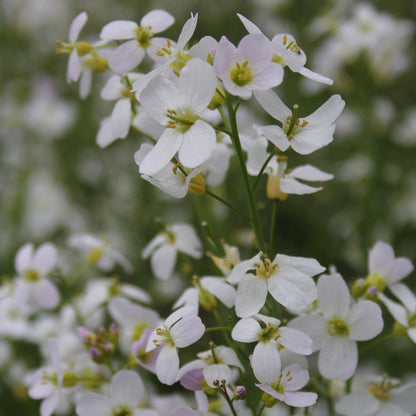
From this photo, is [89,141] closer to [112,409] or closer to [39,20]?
[39,20]

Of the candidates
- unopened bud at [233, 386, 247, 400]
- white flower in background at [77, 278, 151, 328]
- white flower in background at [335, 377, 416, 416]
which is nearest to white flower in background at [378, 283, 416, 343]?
white flower in background at [335, 377, 416, 416]

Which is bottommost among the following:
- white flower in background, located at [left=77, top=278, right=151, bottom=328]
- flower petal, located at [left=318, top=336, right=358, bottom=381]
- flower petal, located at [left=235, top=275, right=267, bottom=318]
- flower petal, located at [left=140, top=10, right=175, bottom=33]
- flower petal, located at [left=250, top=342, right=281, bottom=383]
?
white flower in background, located at [left=77, top=278, right=151, bottom=328]

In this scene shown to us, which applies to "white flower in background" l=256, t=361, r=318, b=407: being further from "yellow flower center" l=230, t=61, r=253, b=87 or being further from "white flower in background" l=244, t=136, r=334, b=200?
"yellow flower center" l=230, t=61, r=253, b=87

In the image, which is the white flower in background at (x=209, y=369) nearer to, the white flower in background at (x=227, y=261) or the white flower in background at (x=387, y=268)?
the white flower in background at (x=227, y=261)

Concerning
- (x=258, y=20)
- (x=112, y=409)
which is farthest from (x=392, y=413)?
(x=258, y=20)

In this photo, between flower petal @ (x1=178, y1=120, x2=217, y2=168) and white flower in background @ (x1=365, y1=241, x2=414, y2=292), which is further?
white flower in background @ (x1=365, y1=241, x2=414, y2=292)

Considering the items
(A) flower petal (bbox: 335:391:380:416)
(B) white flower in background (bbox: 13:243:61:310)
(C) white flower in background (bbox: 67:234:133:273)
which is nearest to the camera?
(A) flower petal (bbox: 335:391:380:416)

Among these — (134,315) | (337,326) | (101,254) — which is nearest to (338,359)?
(337,326)
